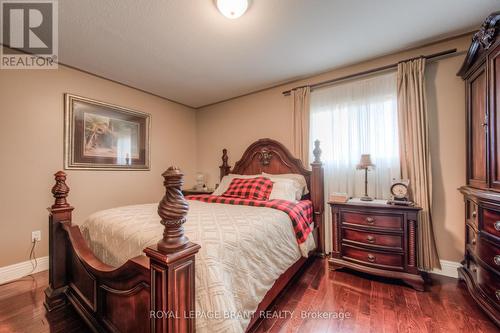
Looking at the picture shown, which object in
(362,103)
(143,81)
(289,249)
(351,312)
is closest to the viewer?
(351,312)

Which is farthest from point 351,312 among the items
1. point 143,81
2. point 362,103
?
point 143,81

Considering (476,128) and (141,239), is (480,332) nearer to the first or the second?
(476,128)

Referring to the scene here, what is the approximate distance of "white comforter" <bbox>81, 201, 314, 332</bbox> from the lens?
0.94 metres

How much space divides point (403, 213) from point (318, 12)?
1.94 metres

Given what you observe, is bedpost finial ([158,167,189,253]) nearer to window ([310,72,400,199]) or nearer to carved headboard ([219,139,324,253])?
carved headboard ([219,139,324,253])

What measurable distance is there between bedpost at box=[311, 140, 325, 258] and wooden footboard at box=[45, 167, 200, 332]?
2055 millimetres

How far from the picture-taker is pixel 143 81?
9.93ft

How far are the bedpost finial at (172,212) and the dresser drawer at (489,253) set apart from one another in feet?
6.68

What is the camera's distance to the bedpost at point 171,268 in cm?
80

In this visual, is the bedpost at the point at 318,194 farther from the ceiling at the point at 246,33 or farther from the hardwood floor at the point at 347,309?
the ceiling at the point at 246,33

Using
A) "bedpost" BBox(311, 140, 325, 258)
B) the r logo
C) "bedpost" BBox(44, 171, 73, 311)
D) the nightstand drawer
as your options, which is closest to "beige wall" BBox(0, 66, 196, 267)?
the r logo

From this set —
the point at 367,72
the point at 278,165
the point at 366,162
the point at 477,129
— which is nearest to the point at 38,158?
the point at 278,165

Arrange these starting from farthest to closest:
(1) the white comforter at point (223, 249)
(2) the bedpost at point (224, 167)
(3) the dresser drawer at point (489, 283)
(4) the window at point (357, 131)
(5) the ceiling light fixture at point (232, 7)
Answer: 1. (2) the bedpost at point (224, 167)
2. (4) the window at point (357, 131)
3. (5) the ceiling light fixture at point (232, 7)
4. (3) the dresser drawer at point (489, 283)
5. (1) the white comforter at point (223, 249)

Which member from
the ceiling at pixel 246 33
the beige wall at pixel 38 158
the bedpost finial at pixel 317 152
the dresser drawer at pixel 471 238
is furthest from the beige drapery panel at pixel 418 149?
the beige wall at pixel 38 158
